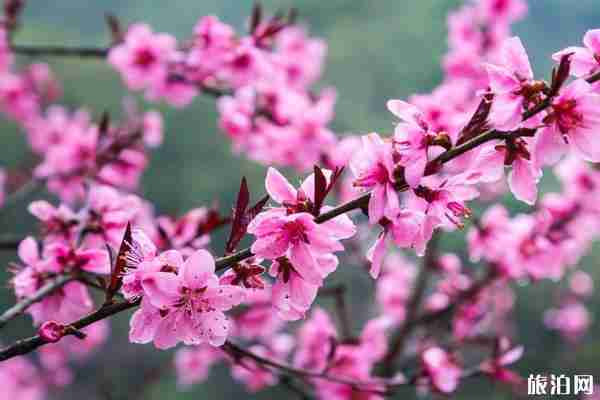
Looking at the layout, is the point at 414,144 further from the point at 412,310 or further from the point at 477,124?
the point at 412,310

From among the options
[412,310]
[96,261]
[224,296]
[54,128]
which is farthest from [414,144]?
[54,128]

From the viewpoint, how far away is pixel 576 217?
6.36 feet

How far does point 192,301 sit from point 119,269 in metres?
0.09

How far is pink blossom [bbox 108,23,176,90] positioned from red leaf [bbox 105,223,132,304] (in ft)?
3.80

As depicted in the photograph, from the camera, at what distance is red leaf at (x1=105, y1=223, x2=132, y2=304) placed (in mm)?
658

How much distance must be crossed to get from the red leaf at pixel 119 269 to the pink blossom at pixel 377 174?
25 centimetres

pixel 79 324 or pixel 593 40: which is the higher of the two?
pixel 593 40

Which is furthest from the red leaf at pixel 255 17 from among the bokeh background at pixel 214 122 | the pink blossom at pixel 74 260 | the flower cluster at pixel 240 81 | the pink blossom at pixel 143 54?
the bokeh background at pixel 214 122

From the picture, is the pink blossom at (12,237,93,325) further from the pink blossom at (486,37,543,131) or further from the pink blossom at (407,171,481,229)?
the pink blossom at (486,37,543,131)

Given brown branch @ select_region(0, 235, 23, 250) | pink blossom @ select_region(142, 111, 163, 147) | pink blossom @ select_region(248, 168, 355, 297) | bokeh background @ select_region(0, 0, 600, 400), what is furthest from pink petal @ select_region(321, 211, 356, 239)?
bokeh background @ select_region(0, 0, 600, 400)

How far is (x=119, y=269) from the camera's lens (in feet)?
2.18

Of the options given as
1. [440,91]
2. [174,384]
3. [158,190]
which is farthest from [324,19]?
[440,91]

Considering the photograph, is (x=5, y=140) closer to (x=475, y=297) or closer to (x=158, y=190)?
(x=158, y=190)

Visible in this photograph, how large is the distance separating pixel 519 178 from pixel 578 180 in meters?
1.52
